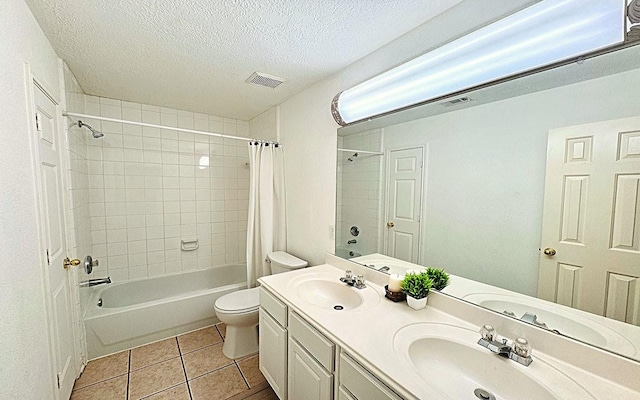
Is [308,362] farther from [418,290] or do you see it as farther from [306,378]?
[418,290]

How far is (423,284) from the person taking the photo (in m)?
1.21

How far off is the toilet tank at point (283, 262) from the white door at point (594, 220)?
5.30 ft

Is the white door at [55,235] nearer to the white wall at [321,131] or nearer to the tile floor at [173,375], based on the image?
the tile floor at [173,375]

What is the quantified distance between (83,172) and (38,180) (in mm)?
1335

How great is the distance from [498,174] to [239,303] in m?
2.00

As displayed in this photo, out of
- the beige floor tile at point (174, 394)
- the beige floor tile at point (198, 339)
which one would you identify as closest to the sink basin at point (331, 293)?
the beige floor tile at point (174, 394)

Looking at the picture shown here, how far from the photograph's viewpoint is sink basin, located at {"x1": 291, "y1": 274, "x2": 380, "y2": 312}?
142 centimetres

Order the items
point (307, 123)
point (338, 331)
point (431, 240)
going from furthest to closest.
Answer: point (307, 123), point (431, 240), point (338, 331)

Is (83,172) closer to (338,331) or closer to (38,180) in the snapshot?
(38,180)

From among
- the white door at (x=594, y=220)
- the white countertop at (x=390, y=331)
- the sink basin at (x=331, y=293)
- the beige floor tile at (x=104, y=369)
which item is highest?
the white door at (x=594, y=220)

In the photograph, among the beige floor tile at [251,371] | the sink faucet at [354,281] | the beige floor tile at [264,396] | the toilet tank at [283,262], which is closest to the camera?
the sink faucet at [354,281]

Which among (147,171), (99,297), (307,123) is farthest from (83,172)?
(307,123)

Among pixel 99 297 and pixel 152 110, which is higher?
pixel 152 110

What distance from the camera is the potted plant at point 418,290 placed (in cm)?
121
